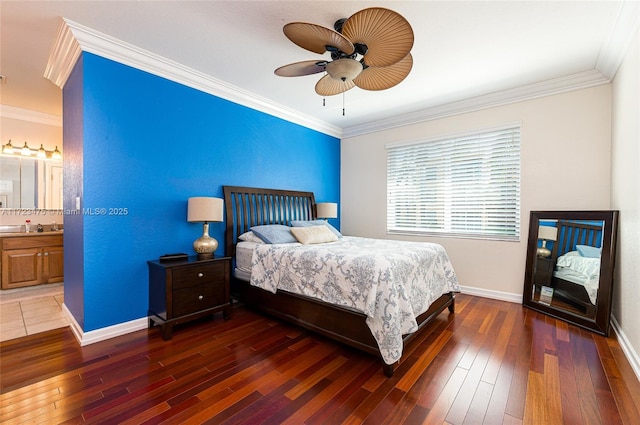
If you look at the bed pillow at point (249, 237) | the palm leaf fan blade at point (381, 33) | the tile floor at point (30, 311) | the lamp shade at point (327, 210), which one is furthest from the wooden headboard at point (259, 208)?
the palm leaf fan blade at point (381, 33)

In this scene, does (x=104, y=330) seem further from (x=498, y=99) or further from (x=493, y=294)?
(x=498, y=99)

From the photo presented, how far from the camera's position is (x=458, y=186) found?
4.02 m

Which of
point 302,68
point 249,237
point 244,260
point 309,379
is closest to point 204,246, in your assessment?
point 244,260

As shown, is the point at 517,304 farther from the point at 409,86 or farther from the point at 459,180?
the point at 409,86

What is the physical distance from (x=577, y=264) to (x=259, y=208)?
12.3 feet

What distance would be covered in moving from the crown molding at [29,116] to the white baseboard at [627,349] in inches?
287

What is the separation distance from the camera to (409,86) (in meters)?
3.46

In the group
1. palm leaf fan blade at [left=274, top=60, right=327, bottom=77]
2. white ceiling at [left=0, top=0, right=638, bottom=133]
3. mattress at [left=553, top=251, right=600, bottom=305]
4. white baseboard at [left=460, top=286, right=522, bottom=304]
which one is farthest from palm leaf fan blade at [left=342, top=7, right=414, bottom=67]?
white baseboard at [left=460, top=286, right=522, bottom=304]

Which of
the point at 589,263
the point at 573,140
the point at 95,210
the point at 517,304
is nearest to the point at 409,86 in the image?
the point at 573,140

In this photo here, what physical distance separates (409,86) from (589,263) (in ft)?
8.94

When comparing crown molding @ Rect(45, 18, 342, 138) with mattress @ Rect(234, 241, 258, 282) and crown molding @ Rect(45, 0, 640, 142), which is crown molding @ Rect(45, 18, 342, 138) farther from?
mattress @ Rect(234, 241, 258, 282)

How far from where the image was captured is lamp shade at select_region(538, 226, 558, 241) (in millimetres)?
3214

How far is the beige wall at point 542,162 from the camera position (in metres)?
3.07

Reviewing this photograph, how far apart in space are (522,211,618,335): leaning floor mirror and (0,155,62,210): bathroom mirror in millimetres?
6872
